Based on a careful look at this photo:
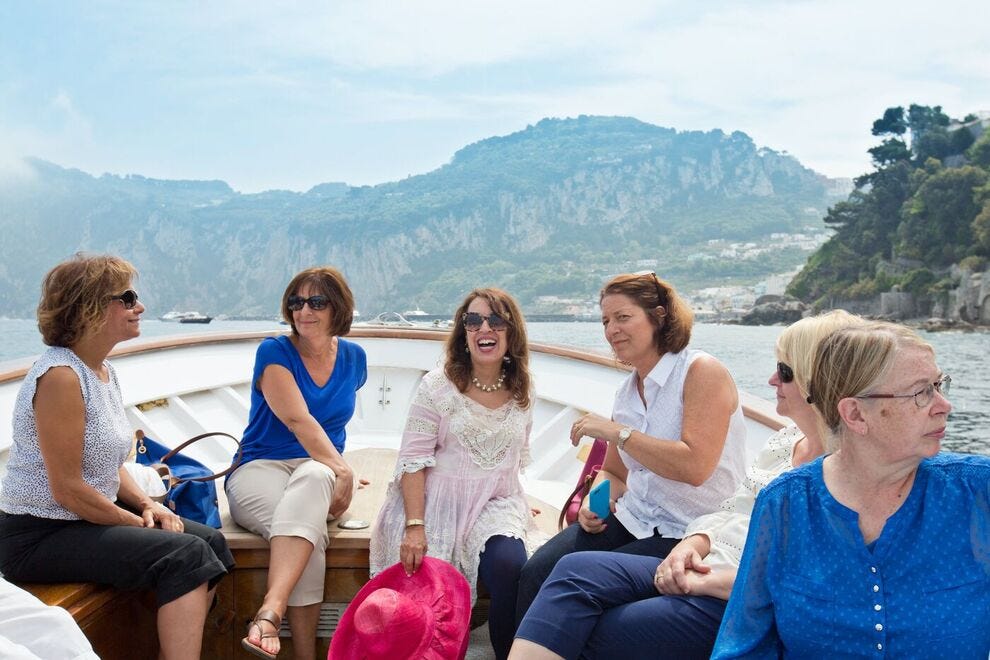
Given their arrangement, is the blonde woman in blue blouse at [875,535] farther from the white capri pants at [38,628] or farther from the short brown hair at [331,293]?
the short brown hair at [331,293]

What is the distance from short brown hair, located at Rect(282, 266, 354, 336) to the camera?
2.36m

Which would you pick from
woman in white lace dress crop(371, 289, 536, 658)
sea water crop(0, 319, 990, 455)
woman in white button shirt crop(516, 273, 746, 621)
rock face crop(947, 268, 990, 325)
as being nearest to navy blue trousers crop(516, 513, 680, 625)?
woman in white button shirt crop(516, 273, 746, 621)

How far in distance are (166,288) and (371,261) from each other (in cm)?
2495

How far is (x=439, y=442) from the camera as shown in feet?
6.98

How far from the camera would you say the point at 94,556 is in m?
1.70

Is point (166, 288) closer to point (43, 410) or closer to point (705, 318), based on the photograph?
point (705, 318)

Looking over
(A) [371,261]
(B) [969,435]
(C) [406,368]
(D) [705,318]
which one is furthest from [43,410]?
(A) [371,261]

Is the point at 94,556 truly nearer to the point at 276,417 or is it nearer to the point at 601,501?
the point at 276,417

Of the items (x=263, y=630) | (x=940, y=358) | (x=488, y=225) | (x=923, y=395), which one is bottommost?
(x=940, y=358)

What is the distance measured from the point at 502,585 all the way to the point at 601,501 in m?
0.31

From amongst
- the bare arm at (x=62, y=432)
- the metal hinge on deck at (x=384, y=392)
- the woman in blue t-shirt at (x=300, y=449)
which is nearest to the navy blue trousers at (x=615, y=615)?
the woman in blue t-shirt at (x=300, y=449)

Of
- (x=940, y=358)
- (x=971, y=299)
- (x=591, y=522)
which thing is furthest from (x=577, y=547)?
(x=971, y=299)

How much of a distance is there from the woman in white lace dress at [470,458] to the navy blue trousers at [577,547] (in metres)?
0.12

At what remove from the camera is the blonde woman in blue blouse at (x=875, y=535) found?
110cm
